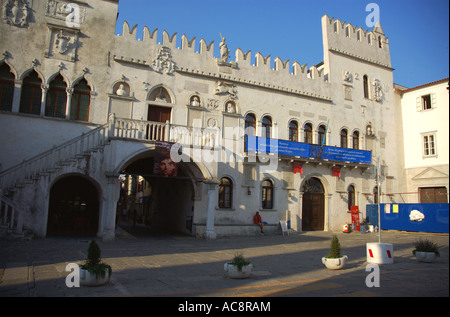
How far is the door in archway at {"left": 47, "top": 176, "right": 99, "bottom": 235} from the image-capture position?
65.6ft

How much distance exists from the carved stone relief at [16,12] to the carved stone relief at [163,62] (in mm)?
6959

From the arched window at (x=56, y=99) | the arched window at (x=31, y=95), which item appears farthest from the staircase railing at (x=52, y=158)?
the arched window at (x=31, y=95)

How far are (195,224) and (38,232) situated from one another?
26.2 feet

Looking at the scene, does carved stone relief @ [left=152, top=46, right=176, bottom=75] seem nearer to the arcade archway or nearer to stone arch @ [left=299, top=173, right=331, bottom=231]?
the arcade archway

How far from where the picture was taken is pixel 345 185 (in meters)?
25.3

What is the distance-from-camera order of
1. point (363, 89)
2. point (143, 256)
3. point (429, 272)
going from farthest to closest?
1. point (363, 89)
2. point (143, 256)
3. point (429, 272)

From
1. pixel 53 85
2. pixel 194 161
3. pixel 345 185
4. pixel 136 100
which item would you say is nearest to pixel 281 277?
pixel 194 161

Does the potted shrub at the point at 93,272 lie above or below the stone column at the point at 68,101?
below

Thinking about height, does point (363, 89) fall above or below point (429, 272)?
above

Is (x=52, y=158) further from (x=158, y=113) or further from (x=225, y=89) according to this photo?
(x=225, y=89)

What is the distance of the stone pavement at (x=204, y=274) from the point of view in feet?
22.6

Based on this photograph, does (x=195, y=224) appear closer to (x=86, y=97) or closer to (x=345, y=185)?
(x=86, y=97)

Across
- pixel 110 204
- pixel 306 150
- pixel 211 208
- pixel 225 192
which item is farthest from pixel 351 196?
pixel 110 204

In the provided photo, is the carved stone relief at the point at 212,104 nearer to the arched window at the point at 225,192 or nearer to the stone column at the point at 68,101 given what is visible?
the arched window at the point at 225,192
